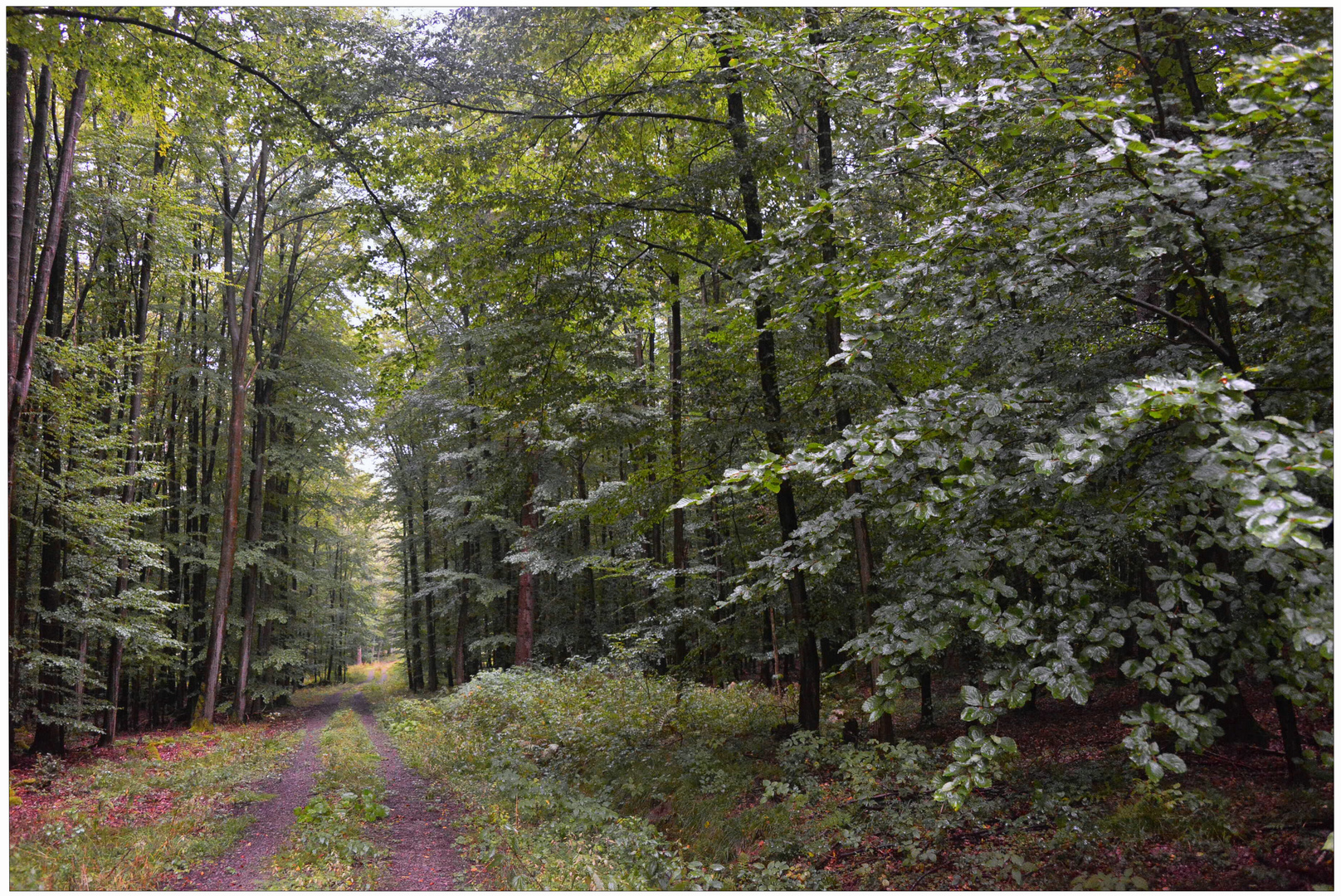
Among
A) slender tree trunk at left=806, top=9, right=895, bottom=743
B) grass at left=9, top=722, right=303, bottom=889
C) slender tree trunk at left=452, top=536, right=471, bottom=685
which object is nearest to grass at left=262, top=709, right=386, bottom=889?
grass at left=9, top=722, right=303, bottom=889

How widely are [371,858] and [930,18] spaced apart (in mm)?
6796

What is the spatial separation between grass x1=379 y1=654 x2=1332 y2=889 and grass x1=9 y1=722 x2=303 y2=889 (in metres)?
2.25

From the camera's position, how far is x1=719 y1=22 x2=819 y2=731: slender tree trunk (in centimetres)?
684

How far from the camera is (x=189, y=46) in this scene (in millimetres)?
5316

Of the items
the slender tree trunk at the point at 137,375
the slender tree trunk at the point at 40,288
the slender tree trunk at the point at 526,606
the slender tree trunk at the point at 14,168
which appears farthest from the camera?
the slender tree trunk at the point at 526,606

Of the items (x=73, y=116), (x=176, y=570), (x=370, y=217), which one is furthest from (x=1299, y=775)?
(x=176, y=570)

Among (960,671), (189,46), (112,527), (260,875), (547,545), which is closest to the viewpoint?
(260,875)

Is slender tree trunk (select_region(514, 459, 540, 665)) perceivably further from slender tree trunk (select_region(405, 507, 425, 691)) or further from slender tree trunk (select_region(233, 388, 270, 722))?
slender tree trunk (select_region(233, 388, 270, 722))

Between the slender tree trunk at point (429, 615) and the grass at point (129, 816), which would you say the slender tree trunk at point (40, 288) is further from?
the slender tree trunk at point (429, 615)

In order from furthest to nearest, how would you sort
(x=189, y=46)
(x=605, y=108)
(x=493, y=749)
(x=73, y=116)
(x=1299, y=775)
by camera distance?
(x=493, y=749)
(x=605, y=108)
(x=73, y=116)
(x=189, y=46)
(x=1299, y=775)

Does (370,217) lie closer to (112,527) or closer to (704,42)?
(704,42)

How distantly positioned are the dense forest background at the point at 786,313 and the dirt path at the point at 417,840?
325 cm

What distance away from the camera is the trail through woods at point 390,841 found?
192 inches

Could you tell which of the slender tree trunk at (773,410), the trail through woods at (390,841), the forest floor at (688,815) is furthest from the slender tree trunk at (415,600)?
the slender tree trunk at (773,410)
